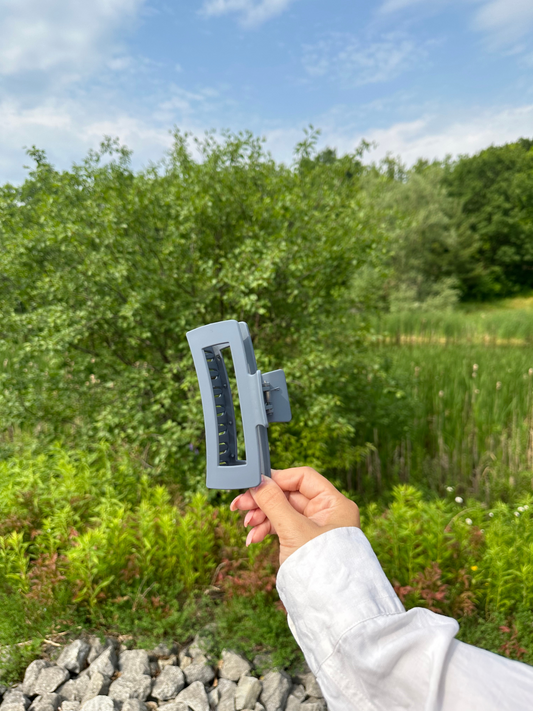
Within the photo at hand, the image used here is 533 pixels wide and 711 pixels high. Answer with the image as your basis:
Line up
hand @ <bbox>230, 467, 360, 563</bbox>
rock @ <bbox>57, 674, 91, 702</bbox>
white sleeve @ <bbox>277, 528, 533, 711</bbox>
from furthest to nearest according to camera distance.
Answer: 1. rock @ <bbox>57, 674, 91, 702</bbox>
2. hand @ <bbox>230, 467, 360, 563</bbox>
3. white sleeve @ <bbox>277, 528, 533, 711</bbox>

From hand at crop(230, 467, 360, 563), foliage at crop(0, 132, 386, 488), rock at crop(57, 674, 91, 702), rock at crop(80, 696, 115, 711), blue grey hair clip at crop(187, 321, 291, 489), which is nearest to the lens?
hand at crop(230, 467, 360, 563)

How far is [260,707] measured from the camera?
1834 mm

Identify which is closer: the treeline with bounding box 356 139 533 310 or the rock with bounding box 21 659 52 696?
the rock with bounding box 21 659 52 696

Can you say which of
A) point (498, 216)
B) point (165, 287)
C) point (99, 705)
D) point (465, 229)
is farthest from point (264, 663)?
point (498, 216)

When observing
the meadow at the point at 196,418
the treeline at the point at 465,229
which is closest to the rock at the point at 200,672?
the meadow at the point at 196,418

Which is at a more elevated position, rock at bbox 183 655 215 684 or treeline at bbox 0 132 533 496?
treeline at bbox 0 132 533 496

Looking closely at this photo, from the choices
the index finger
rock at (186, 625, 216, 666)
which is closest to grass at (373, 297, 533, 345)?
rock at (186, 625, 216, 666)

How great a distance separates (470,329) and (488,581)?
33.4ft

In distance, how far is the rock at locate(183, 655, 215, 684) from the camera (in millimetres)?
1967

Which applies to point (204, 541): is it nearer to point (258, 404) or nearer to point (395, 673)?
point (258, 404)

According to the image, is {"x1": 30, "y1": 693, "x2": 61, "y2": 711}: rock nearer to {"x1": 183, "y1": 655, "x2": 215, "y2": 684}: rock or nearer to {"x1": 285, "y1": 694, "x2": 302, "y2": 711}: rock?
{"x1": 183, "y1": 655, "x2": 215, "y2": 684}: rock

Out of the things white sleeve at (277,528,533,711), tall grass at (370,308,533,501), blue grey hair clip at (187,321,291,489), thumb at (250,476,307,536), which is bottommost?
tall grass at (370,308,533,501)

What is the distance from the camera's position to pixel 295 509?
111 centimetres

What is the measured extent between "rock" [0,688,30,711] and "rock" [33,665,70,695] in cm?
5
